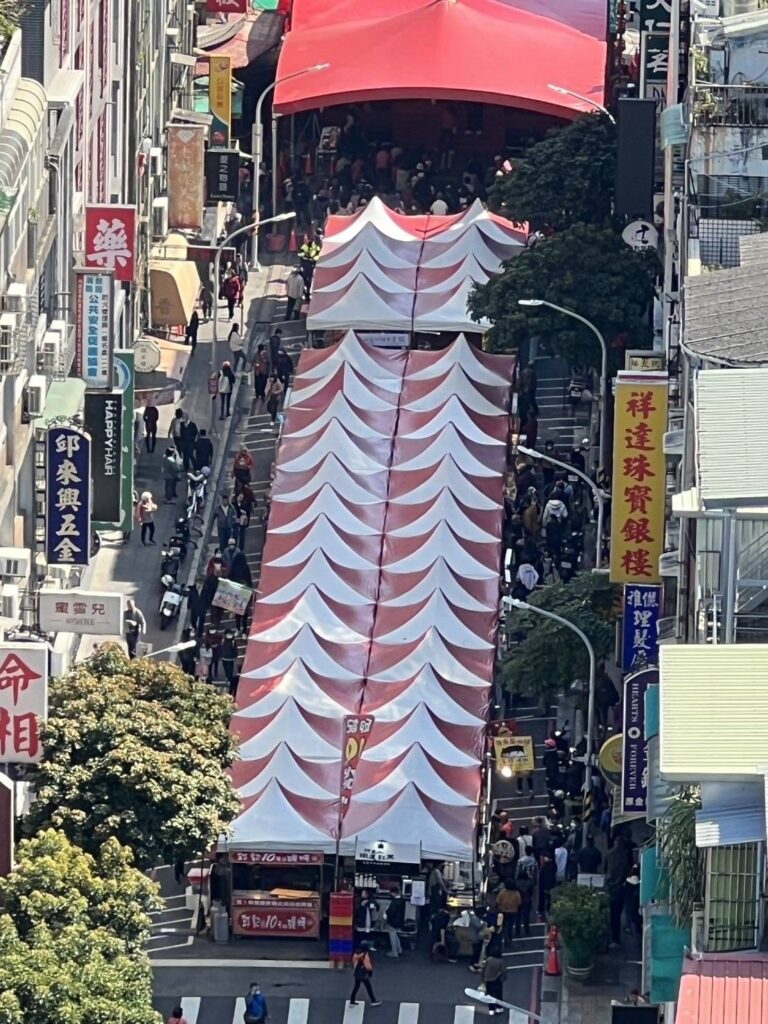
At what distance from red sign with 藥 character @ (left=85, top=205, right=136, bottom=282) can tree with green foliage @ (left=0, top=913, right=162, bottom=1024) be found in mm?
34582

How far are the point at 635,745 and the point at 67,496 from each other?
15.7 m

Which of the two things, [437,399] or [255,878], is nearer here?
[255,878]

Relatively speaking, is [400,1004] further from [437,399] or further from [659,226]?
[659,226]

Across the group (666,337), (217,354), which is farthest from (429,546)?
(217,354)

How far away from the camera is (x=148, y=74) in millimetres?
106688

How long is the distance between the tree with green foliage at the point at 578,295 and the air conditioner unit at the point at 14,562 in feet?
79.5

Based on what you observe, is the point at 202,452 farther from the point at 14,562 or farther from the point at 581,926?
the point at 581,926

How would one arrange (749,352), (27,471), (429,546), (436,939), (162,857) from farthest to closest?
(429,546) → (27,471) → (436,939) → (162,857) → (749,352)

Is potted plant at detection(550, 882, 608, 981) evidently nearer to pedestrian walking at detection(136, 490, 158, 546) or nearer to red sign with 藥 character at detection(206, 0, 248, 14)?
pedestrian walking at detection(136, 490, 158, 546)

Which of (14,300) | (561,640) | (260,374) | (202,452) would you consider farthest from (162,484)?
(14,300)

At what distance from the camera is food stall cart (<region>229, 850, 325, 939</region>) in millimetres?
69438

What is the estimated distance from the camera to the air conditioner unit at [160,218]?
350 ft

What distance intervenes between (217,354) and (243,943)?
3380 centimetres

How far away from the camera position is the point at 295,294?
103m
